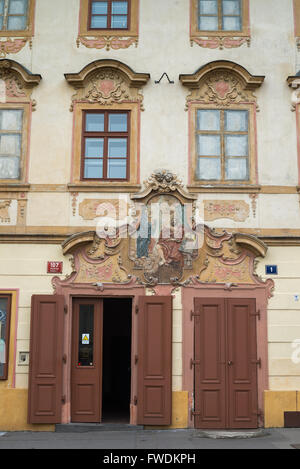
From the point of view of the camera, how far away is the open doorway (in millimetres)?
14133

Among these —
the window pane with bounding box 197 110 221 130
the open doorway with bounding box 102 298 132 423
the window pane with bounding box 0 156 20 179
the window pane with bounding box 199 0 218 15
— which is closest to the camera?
the window pane with bounding box 0 156 20 179

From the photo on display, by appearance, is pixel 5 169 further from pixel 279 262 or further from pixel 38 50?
pixel 279 262

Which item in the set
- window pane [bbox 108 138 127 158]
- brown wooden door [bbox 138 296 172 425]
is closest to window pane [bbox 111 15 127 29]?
window pane [bbox 108 138 127 158]

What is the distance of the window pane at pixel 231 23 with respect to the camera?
1210 cm

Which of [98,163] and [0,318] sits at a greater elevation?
[98,163]

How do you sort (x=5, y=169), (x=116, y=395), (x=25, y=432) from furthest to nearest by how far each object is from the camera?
1. (x=116, y=395)
2. (x=5, y=169)
3. (x=25, y=432)

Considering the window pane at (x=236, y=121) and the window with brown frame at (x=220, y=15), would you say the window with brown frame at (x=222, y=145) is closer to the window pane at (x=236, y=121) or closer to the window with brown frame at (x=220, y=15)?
the window pane at (x=236, y=121)

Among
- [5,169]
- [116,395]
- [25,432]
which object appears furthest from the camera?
[116,395]

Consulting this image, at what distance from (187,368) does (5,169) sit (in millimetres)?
5187

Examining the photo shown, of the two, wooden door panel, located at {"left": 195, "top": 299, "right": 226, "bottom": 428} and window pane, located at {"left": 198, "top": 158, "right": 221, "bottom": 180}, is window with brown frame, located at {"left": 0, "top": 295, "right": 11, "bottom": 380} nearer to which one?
wooden door panel, located at {"left": 195, "top": 299, "right": 226, "bottom": 428}

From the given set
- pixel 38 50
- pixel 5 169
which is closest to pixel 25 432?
pixel 5 169

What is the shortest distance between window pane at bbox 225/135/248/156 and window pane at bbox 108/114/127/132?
80.3 inches

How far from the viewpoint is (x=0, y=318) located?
439 inches

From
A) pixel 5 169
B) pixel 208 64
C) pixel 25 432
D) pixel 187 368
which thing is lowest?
pixel 25 432
